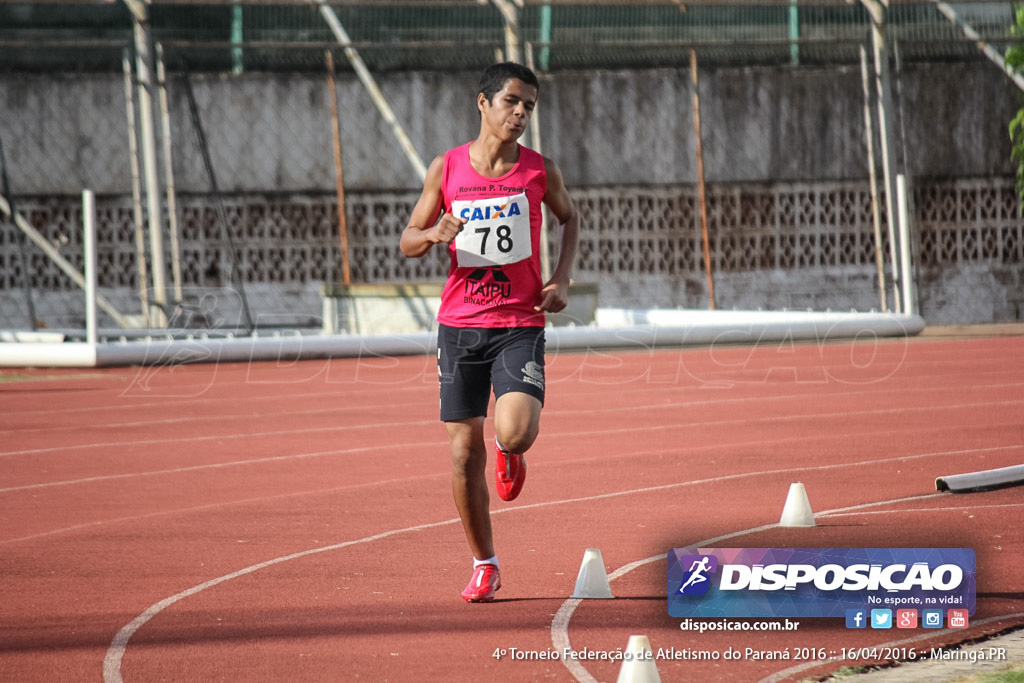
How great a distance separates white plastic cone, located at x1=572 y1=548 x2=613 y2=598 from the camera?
5.57 meters

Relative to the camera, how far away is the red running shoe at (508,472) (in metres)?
5.62

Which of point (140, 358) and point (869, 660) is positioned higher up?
point (140, 358)

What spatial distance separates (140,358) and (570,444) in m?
7.64

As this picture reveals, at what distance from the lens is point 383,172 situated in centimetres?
2075

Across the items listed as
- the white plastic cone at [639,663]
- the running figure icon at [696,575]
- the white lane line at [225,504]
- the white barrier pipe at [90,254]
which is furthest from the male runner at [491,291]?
the white barrier pipe at [90,254]

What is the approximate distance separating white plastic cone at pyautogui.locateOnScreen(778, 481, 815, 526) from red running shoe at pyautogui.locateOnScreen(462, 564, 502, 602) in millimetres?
1874

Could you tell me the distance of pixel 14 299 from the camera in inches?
765

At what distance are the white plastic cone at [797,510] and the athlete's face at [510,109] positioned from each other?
2443 mm

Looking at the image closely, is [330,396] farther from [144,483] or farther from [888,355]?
[888,355]

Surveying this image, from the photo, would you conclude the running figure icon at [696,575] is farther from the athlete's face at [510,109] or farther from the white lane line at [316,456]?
the white lane line at [316,456]

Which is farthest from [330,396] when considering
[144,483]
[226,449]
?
[144,483]

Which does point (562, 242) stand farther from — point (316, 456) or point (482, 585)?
point (316, 456)

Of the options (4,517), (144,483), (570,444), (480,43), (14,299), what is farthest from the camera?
(14,299)

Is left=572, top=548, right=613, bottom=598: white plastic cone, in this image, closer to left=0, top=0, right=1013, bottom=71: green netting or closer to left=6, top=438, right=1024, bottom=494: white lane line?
left=6, top=438, right=1024, bottom=494: white lane line
